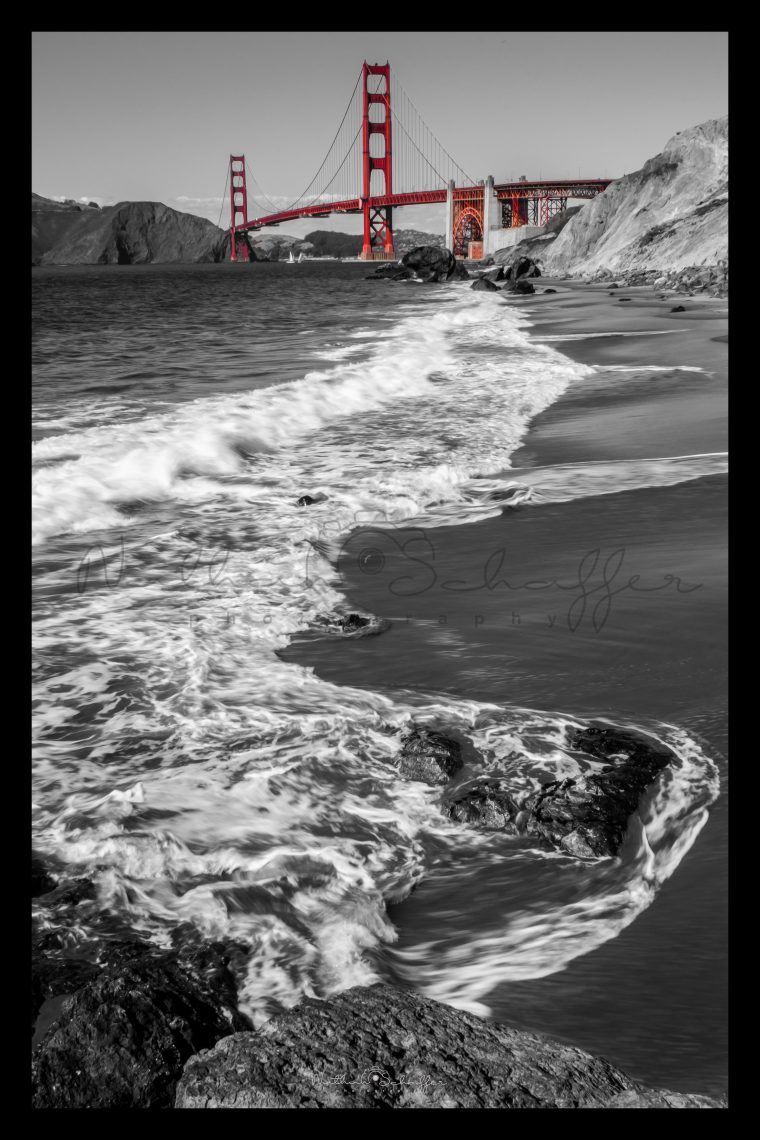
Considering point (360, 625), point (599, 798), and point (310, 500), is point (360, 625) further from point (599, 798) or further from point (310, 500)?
point (310, 500)

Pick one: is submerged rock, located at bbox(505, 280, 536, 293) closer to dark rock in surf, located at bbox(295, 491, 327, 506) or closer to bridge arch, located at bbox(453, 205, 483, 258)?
dark rock in surf, located at bbox(295, 491, 327, 506)

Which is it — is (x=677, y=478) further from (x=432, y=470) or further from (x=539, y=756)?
(x=539, y=756)

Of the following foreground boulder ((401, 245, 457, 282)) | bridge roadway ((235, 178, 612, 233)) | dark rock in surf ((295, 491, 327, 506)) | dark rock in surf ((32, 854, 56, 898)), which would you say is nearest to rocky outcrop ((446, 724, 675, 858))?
dark rock in surf ((32, 854, 56, 898))

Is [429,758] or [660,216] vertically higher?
[660,216]

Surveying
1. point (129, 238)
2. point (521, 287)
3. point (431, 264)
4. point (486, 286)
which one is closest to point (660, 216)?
point (486, 286)

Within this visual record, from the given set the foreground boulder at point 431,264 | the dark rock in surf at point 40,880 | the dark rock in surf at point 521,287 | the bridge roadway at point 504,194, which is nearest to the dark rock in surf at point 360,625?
the dark rock in surf at point 40,880

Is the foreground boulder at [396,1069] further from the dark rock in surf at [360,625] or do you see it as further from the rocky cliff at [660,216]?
the rocky cliff at [660,216]

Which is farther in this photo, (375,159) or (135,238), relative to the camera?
(135,238)
